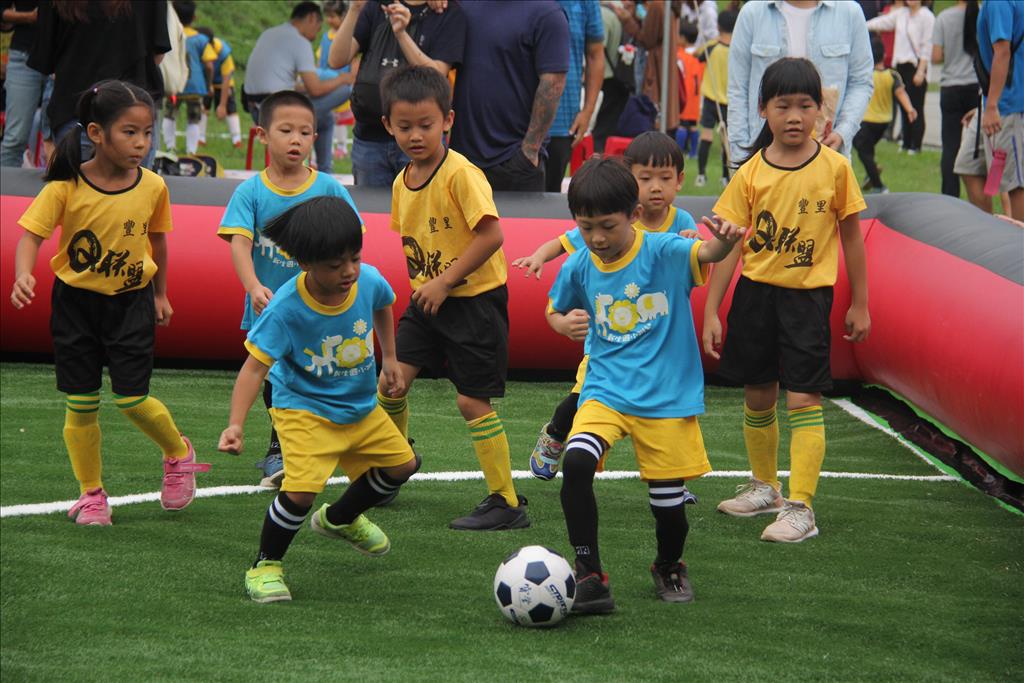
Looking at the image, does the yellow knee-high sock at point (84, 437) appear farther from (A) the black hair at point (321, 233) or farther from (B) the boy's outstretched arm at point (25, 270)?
(A) the black hair at point (321, 233)

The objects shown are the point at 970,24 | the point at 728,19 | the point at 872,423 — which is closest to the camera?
the point at 872,423

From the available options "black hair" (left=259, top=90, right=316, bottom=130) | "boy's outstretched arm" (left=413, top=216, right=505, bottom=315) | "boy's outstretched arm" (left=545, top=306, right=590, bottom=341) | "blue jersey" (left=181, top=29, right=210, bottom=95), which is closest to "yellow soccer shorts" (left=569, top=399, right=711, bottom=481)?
"boy's outstretched arm" (left=545, top=306, right=590, bottom=341)

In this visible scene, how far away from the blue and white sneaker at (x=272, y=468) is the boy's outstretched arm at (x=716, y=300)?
1.92 m

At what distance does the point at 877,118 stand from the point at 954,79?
4958 millimetres

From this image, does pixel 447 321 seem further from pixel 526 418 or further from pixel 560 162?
pixel 560 162

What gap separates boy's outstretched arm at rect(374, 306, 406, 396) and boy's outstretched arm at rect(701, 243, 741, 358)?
1.13 metres

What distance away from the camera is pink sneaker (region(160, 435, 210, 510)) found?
568 cm

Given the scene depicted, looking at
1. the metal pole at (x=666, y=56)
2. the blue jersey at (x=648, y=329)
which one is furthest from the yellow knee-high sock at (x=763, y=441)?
the metal pole at (x=666, y=56)

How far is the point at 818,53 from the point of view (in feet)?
25.4

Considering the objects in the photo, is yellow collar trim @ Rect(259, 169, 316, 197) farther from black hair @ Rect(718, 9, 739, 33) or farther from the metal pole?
black hair @ Rect(718, 9, 739, 33)

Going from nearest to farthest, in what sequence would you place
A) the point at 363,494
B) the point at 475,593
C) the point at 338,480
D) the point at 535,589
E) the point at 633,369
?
the point at 535,589 → the point at 633,369 → the point at 475,593 → the point at 363,494 → the point at 338,480

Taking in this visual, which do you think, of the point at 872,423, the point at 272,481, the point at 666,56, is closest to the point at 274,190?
the point at 272,481

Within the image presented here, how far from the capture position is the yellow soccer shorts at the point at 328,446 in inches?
183

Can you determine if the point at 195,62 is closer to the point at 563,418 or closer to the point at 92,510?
the point at 563,418
